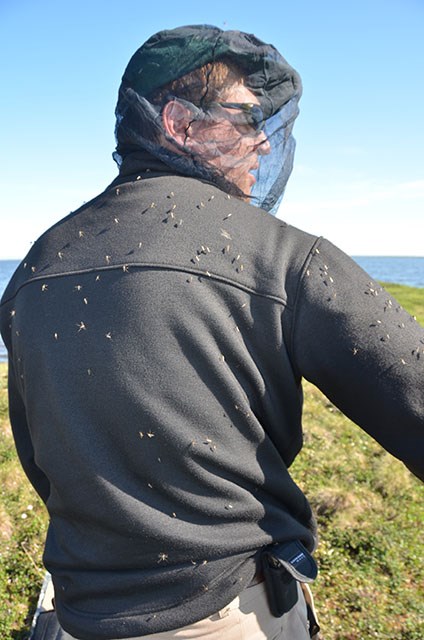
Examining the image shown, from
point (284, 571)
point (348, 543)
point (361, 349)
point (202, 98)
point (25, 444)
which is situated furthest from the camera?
point (348, 543)

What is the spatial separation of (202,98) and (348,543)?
4.55 metres

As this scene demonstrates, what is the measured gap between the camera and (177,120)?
6.23 feet

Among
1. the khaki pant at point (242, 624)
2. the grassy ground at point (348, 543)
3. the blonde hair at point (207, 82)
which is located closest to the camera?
the khaki pant at point (242, 624)

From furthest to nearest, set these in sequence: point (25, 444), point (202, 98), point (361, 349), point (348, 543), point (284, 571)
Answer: point (348, 543)
point (25, 444)
point (202, 98)
point (284, 571)
point (361, 349)

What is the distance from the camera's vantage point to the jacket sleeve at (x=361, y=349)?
160 centimetres

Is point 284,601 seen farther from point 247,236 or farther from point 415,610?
point 415,610

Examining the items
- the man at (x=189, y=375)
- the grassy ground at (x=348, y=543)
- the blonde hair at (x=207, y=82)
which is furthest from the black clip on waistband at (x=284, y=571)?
the grassy ground at (x=348, y=543)

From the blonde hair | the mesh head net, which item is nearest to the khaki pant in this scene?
the mesh head net

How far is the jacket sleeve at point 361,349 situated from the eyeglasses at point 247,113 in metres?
0.57

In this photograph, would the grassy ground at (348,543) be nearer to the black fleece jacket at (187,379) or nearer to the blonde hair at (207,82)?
the black fleece jacket at (187,379)

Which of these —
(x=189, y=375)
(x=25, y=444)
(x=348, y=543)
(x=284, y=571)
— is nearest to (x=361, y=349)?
(x=189, y=375)

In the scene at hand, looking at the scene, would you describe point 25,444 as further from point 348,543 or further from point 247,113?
point 348,543

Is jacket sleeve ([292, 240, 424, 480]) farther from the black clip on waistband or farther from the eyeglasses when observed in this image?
the eyeglasses

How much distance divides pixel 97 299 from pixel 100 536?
0.70 metres
